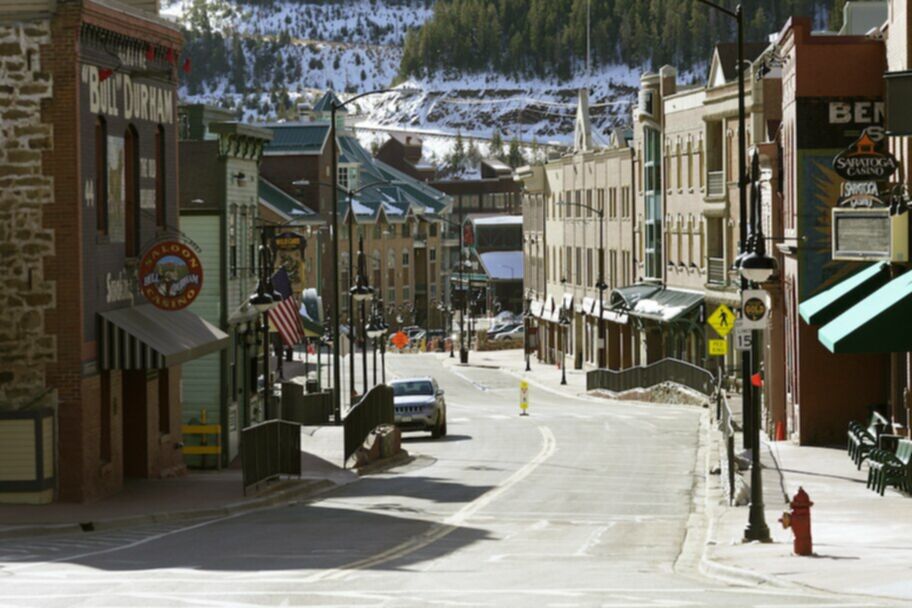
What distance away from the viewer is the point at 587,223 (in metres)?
100

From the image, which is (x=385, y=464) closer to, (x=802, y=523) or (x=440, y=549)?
(x=440, y=549)

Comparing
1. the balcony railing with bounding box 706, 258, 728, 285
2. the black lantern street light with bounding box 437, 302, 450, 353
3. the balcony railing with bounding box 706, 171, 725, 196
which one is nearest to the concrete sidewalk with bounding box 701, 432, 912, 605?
the balcony railing with bounding box 706, 258, 728, 285

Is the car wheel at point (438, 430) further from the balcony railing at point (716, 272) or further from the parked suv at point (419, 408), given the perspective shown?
the balcony railing at point (716, 272)

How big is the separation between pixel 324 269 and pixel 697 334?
5713cm

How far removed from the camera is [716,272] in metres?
72.6

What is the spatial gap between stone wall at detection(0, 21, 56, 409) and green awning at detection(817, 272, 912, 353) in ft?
43.9

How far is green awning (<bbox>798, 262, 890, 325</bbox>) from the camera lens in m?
34.3

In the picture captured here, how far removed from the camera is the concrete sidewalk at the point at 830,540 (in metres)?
18.8

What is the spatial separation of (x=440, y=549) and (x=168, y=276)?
10.6 meters

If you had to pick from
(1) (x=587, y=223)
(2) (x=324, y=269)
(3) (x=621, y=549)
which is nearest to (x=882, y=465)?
(3) (x=621, y=549)

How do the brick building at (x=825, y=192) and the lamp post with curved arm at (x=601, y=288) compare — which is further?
the lamp post with curved arm at (x=601, y=288)

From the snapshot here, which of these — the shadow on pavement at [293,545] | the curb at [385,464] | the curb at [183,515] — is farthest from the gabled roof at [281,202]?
the shadow on pavement at [293,545]

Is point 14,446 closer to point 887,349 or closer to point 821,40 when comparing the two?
point 887,349

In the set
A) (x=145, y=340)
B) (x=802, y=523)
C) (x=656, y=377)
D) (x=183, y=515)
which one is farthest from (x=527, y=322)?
(x=802, y=523)
